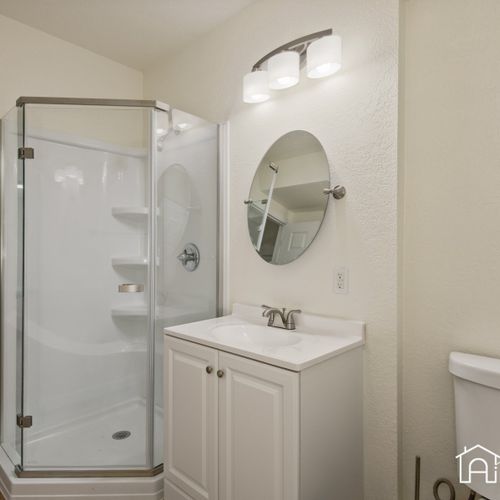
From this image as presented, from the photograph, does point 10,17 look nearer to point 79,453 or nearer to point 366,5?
point 366,5

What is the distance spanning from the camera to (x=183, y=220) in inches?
77.9

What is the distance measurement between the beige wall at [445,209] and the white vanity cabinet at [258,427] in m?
0.25

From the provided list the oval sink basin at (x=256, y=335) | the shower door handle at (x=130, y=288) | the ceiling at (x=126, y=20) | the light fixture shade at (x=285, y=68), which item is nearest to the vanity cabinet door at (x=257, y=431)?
the oval sink basin at (x=256, y=335)

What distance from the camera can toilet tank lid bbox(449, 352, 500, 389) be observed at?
1130mm

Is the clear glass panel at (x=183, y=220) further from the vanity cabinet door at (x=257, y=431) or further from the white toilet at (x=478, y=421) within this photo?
the white toilet at (x=478, y=421)

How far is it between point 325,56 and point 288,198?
2.02ft

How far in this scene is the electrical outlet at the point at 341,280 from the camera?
1.56 metres

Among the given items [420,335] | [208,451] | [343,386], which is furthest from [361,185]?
[208,451]

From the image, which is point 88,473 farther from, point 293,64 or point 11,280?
point 293,64

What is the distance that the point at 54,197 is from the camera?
200 centimetres

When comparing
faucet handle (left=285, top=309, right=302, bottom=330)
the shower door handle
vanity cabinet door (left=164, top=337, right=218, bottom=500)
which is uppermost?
the shower door handle

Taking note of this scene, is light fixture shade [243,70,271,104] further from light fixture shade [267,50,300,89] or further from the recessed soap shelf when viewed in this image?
the recessed soap shelf

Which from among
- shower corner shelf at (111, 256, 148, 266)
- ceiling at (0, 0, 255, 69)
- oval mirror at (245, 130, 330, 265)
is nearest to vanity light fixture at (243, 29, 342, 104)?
oval mirror at (245, 130, 330, 265)

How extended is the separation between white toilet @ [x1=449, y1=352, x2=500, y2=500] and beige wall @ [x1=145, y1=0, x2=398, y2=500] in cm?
25
